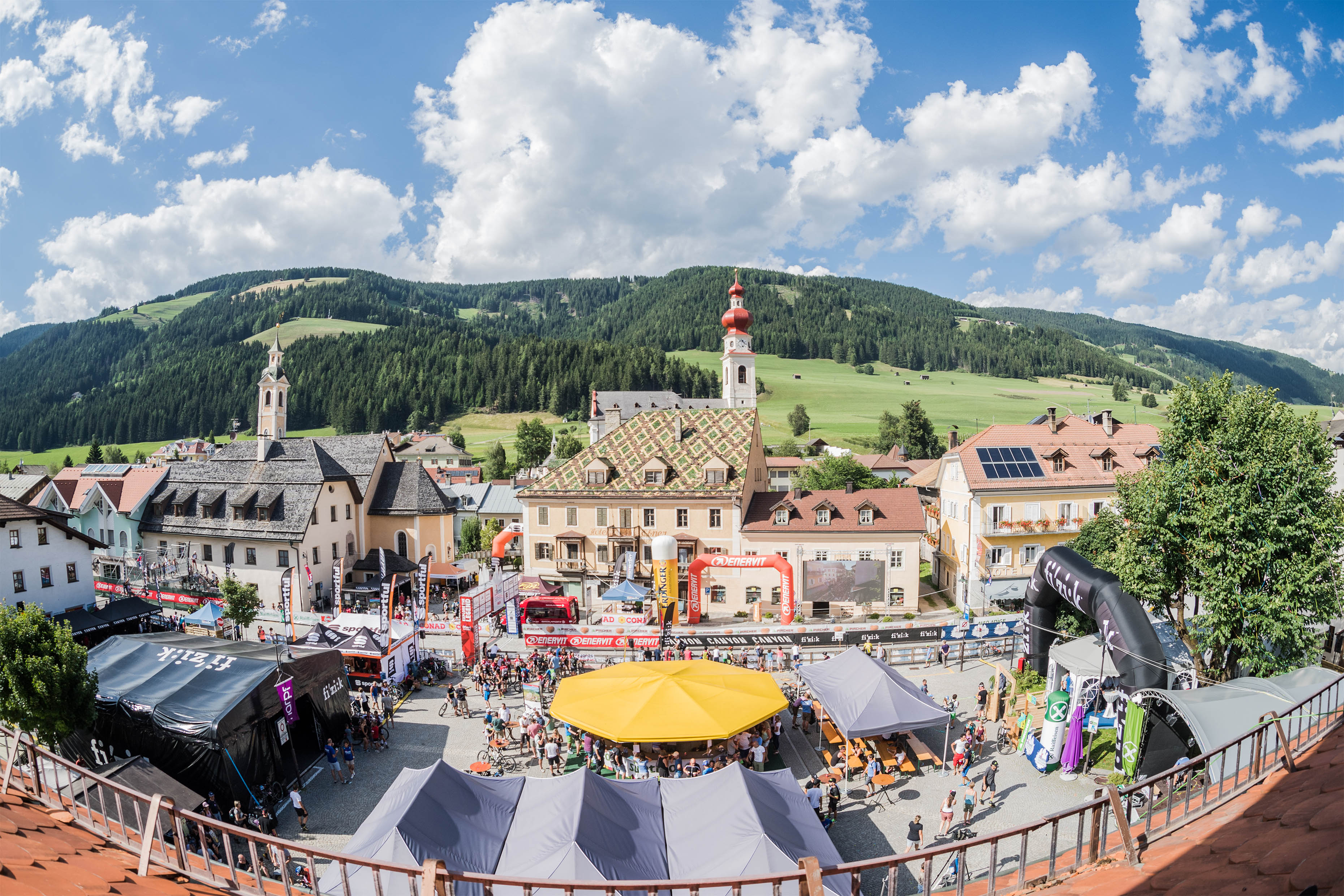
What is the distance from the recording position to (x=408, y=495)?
4703cm

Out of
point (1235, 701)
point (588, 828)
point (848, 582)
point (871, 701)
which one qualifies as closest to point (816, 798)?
point (871, 701)

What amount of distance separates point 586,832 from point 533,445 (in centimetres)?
10325

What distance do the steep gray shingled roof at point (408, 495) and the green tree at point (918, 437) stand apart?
81.5 metres

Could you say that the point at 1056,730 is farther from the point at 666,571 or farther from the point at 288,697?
the point at 288,697

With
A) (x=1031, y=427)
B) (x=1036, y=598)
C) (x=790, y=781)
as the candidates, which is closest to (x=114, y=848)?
(x=790, y=781)

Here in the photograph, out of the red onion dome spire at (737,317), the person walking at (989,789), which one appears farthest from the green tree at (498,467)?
the person walking at (989,789)

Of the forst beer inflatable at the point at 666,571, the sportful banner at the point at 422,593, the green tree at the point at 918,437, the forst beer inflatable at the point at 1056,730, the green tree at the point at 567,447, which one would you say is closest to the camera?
Result: the forst beer inflatable at the point at 1056,730

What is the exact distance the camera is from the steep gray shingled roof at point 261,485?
41.8 m

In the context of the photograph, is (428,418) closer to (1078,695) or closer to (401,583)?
(401,583)

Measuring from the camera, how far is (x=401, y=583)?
42562mm

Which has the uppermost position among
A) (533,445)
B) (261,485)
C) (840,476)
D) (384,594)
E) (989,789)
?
(533,445)

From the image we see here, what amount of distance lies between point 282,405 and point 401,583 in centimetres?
2105

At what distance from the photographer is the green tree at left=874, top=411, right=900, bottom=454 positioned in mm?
114875

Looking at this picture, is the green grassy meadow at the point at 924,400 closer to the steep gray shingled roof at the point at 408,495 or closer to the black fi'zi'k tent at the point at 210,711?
the steep gray shingled roof at the point at 408,495
